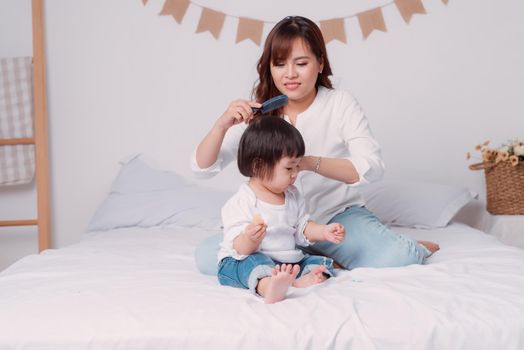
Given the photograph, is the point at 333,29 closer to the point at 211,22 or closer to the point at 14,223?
the point at 211,22

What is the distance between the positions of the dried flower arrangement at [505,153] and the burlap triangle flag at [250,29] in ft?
3.17

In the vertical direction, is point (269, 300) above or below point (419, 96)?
below

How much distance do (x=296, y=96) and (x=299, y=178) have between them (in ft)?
0.79

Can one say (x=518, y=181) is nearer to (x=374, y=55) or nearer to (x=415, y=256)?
(x=374, y=55)

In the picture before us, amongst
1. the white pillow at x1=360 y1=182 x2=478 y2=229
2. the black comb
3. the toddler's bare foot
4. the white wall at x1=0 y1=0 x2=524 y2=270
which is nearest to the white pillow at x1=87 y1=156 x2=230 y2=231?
the white wall at x1=0 y1=0 x2=524 y2=270

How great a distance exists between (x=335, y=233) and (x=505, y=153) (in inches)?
49.3

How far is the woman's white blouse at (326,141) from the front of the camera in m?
1.82

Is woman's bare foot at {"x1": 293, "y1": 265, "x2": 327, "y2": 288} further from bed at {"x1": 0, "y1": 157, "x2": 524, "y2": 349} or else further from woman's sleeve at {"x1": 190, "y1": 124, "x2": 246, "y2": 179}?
woman's sleeve at {"x1": 190, "y1": 124, "x2": 246, "y2": 179}

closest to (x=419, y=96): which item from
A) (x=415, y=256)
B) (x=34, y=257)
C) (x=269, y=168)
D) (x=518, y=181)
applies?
(x=518, y=181)

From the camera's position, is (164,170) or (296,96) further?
(164,170)

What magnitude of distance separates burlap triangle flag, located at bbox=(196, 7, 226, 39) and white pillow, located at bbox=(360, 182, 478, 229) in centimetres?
89

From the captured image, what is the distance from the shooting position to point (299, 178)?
6.29 ft

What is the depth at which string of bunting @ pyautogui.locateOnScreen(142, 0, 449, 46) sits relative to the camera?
2.77m

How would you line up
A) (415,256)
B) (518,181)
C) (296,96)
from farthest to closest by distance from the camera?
(518,181) → (296,96) → (415,256)
